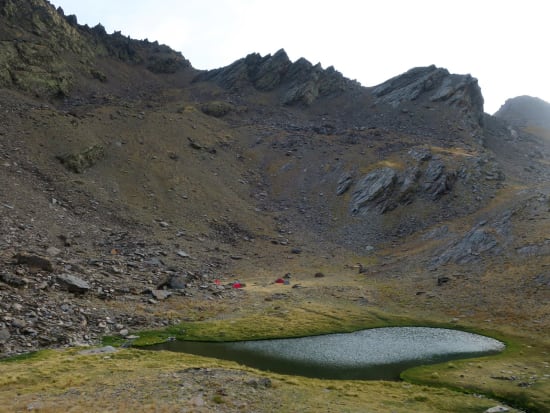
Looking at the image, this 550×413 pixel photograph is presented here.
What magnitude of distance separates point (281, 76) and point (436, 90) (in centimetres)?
5594

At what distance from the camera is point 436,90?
147 m

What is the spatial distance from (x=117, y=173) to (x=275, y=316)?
52.4 meters

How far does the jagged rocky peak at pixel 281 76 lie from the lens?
523ft

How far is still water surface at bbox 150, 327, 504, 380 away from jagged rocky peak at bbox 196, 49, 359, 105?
382ft

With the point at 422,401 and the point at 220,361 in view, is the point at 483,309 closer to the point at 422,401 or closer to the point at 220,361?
the point at 422,401

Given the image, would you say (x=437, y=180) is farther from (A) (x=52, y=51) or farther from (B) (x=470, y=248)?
(A) (x=52, y=51)

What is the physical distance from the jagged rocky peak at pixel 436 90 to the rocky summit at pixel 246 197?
760mm

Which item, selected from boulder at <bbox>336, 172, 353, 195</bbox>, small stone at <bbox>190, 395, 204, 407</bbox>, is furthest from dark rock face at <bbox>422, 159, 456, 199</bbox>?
small stone at <bbox>190, 395, 204, 407</bbox>

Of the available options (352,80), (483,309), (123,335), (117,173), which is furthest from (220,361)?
(352,80)

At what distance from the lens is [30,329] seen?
4084 centimetres

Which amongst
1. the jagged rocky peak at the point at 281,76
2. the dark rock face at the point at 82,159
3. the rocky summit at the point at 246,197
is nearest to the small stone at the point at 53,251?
the rocky summit at the point at 246,197

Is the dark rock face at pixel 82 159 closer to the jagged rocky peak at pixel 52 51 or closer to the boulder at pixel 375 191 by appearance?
the jagged rocky peak at pixel 52 51

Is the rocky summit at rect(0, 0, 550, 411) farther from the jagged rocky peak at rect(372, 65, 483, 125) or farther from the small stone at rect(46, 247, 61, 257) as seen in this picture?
the jagged rocky peak at rect(372, 65, 483, 125)

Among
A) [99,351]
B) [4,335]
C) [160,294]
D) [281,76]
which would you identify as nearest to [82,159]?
[160,294]
